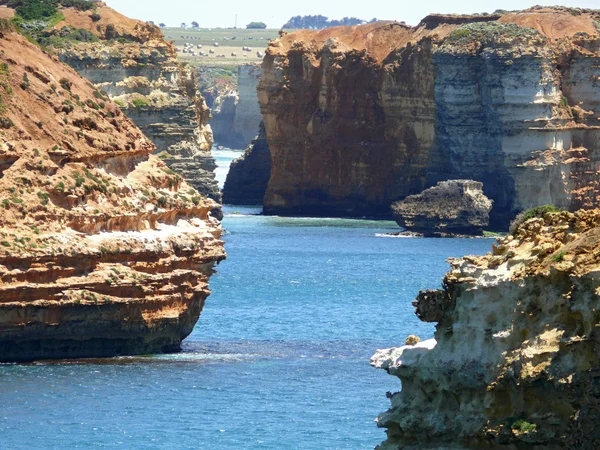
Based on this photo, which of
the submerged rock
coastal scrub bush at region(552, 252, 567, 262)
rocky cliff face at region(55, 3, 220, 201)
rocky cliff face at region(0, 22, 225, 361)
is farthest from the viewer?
the submerged rock

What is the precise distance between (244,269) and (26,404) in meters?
47.7

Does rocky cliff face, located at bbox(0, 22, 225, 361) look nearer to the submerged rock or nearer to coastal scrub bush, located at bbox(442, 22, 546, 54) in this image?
the submerged rock

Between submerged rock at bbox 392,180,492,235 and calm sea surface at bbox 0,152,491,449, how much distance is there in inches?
1405

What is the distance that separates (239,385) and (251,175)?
106138 millimetres

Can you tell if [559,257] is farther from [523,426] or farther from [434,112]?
[434,112]

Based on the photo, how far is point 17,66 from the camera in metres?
47.4

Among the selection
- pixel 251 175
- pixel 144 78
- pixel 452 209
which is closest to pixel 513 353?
pixel 144 78

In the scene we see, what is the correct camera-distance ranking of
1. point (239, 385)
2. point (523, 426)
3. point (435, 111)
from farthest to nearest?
1. point (435, 111)
2. point (239, 385)
3. point (523, 426)

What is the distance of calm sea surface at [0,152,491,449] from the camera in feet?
128

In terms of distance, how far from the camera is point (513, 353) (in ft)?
73.7

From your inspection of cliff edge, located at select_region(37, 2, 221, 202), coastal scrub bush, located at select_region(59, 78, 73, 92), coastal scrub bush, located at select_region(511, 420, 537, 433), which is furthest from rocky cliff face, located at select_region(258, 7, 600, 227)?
coastal scrub bush, located at select_region(511, 420, 537, 433)

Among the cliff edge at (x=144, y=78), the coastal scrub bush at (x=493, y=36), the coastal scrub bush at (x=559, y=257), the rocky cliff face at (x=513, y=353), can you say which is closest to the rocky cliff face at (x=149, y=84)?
the cliff edge at (x=144, y=78)

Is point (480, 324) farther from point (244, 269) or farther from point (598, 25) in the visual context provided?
point (598, 25)

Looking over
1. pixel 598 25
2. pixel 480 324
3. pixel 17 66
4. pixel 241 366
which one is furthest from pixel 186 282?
pixel 598 25
